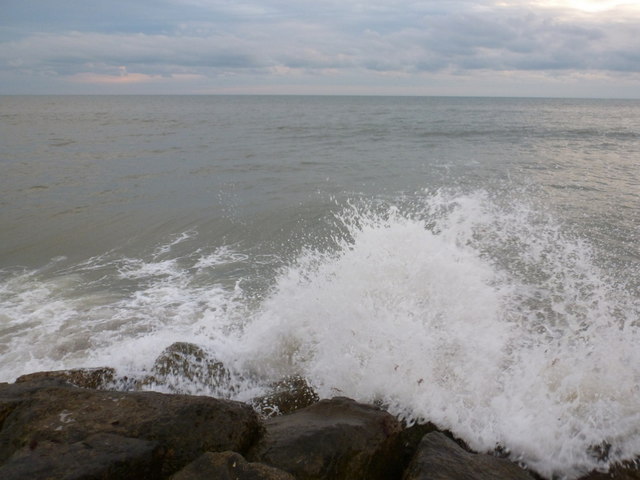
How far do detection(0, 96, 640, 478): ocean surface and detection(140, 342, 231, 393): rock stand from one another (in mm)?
110

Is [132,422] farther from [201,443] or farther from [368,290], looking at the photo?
[368,290]

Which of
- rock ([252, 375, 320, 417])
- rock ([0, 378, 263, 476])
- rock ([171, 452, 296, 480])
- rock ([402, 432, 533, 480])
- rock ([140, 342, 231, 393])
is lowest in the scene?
rock ([252, 375, 320, 417])

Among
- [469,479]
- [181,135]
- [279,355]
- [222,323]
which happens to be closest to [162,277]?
[222,323]

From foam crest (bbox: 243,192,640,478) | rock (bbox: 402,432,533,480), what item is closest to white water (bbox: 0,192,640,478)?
foam crest (bbox: 243,192,640,478)

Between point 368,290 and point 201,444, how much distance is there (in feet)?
11.2

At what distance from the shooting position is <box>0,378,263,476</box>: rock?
9.79ft

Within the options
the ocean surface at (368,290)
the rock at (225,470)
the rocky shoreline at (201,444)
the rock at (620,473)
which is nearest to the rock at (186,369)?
the ocean surface at (368,290)

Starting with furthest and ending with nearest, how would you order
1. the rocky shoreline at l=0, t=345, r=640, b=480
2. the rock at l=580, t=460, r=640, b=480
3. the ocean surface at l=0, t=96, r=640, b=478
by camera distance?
the ocean surface at l=0, t=96, r=640, b=478 < the rock at l=580, t=460, r=640, b=480 < the rocky shoreline at l=0, t=345, r=640, b=480

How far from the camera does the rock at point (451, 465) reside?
118 inches

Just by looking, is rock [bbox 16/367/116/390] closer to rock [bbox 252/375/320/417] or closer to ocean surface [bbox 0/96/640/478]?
ocean surface [bbox 0/96/640/478]

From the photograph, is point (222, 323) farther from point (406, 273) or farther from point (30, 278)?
point (30, 278)

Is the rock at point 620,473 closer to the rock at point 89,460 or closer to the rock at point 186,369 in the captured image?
the rock at point 89,460

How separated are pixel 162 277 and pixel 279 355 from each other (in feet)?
11.5

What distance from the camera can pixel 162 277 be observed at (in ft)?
26.3
